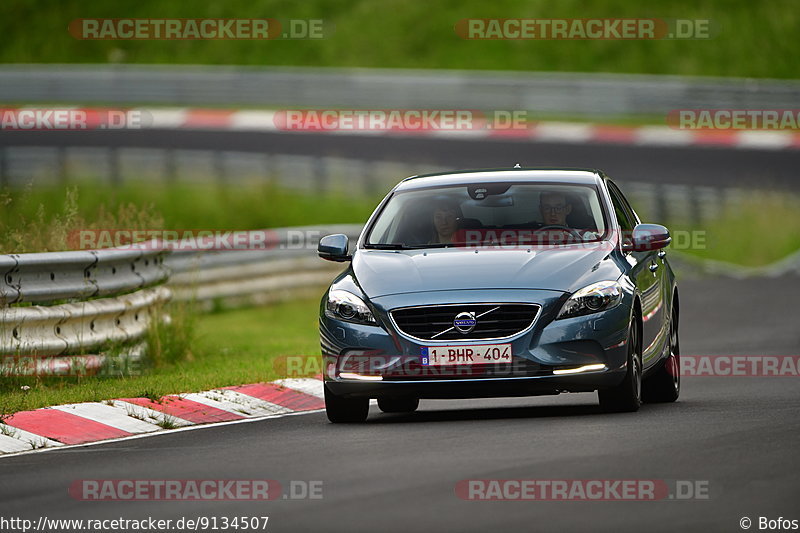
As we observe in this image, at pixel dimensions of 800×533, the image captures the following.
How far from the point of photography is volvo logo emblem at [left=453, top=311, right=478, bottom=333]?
10578 mm

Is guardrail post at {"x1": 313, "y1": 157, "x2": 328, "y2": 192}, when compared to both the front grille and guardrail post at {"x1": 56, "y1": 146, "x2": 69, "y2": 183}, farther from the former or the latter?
the front grille


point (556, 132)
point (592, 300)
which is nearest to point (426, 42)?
point (556, 132)

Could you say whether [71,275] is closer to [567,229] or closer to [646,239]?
[567,229]

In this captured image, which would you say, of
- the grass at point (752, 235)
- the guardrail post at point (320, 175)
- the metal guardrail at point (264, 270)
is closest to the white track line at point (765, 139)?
the grass at point (752, 235)

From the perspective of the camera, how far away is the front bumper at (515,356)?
10.5 metres

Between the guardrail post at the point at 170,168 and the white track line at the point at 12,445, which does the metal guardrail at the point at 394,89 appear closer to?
the guardrail post at the point at 170,168

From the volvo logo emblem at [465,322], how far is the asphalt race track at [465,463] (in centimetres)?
61

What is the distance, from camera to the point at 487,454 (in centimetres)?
903

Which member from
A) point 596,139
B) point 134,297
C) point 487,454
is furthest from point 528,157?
point 487,454

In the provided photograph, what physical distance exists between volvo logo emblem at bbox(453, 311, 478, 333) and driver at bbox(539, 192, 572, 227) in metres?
1.41

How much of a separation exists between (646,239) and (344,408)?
2.34m

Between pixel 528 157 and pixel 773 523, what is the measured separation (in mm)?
28916

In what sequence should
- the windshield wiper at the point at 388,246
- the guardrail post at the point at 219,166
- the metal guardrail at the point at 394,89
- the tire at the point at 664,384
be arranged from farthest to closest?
the metal guardrail at the point at 394,89
the guardrail post at the point at 219,166
the tire at the point at 664,384
the windshield wiper at the point at 388,246

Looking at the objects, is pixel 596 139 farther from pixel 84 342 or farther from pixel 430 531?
pixel 430 531
